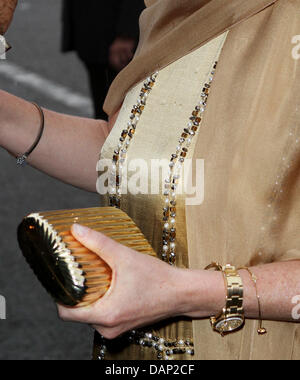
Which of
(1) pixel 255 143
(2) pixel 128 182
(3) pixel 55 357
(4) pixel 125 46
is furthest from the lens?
(4) pixel 125 46

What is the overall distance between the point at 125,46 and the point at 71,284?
235 centimetres

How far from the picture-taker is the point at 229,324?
0.97m

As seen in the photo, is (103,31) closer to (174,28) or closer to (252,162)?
(174,28)

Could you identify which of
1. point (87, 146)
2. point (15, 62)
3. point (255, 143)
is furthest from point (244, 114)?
point (15, 62)

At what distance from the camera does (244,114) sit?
976 mm

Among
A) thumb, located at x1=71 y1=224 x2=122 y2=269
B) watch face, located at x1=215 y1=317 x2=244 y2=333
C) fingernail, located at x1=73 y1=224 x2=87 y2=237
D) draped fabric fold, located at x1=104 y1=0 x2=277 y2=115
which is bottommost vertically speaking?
watch face, located at x1=215 y1=317 x2=244 y2=333

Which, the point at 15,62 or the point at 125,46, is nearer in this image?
the point at 125,46

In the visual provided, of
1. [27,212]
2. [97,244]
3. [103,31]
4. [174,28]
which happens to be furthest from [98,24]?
[97,244]

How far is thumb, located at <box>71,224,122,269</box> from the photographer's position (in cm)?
86

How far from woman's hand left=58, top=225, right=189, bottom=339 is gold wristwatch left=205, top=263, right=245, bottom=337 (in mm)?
85

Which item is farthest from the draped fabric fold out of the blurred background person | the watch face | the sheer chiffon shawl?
the blurred background person

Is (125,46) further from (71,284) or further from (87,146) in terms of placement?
(71,284)

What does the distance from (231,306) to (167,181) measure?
231 mm

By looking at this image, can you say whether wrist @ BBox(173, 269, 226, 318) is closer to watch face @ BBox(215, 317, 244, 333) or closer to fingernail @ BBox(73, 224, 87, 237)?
watch face @ BBox(215, 317, 244, 333)
